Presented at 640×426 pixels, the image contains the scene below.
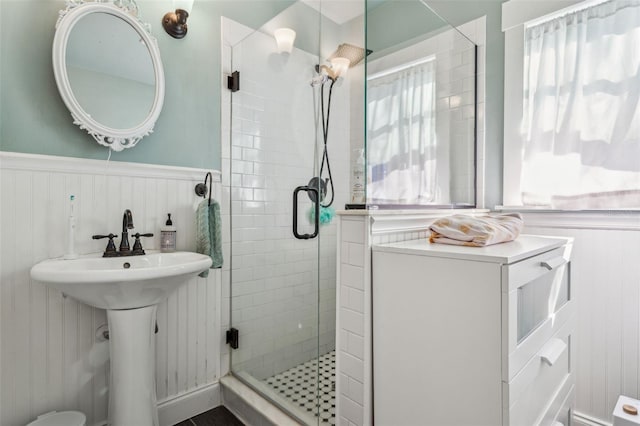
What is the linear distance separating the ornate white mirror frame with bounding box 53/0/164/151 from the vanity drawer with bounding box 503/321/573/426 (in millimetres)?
1725

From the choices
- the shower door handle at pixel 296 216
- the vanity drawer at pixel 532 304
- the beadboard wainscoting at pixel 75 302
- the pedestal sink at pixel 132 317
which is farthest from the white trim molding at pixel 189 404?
the vanity drawer at pixel 532 304

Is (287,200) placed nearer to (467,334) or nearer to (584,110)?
(467,334)

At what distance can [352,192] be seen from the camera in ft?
4.62

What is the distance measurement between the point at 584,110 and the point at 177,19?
6.64ft

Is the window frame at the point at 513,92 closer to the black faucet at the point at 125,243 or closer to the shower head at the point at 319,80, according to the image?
the shower head at the point at 319,80

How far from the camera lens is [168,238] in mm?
1650

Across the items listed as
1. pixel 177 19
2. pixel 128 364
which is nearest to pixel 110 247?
pixel 128 364

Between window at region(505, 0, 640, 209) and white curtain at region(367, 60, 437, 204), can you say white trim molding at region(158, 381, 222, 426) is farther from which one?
window at region(505, 0, 640, 209)

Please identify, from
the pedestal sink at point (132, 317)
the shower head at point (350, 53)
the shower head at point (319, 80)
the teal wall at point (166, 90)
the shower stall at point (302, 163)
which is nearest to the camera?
the pedestal sink at point (132, 317)

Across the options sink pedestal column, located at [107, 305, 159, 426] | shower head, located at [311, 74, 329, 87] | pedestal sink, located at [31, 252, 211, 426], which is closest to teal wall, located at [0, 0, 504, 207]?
pedestal sink, located at [31, 252, 211, 426]

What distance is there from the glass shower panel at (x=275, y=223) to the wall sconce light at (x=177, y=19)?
0.31 m

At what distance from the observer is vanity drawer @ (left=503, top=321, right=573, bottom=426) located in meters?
0.99

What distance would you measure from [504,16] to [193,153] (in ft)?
6.06

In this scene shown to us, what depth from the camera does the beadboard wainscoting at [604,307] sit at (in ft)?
4.92
